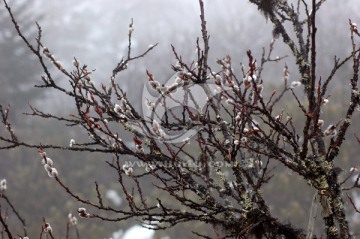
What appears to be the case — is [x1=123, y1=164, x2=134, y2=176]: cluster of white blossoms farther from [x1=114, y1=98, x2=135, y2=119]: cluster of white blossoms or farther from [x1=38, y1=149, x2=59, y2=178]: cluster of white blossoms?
[x1=38, y1=149, x2=59, y2=178]: cluster of white blossoms

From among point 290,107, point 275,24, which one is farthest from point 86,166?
point 275,24

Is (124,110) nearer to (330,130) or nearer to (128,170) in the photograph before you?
(128,170)

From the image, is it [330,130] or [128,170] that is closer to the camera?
[330,130]

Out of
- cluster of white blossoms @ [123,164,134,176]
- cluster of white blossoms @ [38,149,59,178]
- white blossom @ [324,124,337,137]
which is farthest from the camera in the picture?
cluster of white blossoms @ [123,164,134,176]

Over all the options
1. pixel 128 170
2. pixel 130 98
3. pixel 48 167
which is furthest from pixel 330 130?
pixel 130 98

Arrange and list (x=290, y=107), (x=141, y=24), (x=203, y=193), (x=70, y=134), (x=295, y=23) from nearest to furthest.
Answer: (x=203, y=193), (x=295, y=23), (x=290, y=107), (x=70, y=134), (x=141, y=24)

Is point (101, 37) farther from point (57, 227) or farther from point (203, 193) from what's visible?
point (203, 193)

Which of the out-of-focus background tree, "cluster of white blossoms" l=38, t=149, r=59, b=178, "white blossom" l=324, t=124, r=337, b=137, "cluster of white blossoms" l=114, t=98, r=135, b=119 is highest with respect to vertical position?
the out-of-focus background tree

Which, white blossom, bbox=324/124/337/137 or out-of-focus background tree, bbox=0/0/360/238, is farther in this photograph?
out-of-focus background tree, bbox=0/0/360/238

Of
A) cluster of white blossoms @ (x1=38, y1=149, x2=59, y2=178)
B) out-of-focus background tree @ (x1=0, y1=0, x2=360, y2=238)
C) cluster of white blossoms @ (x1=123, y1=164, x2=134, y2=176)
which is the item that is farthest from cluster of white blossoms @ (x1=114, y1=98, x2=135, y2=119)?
out-of-focus background tree @ (x1=0, y1=0, x2=360, y2=238)

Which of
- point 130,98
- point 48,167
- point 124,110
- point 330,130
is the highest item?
point 130,98

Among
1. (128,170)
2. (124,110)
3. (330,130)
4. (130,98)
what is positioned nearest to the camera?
(330,130)
